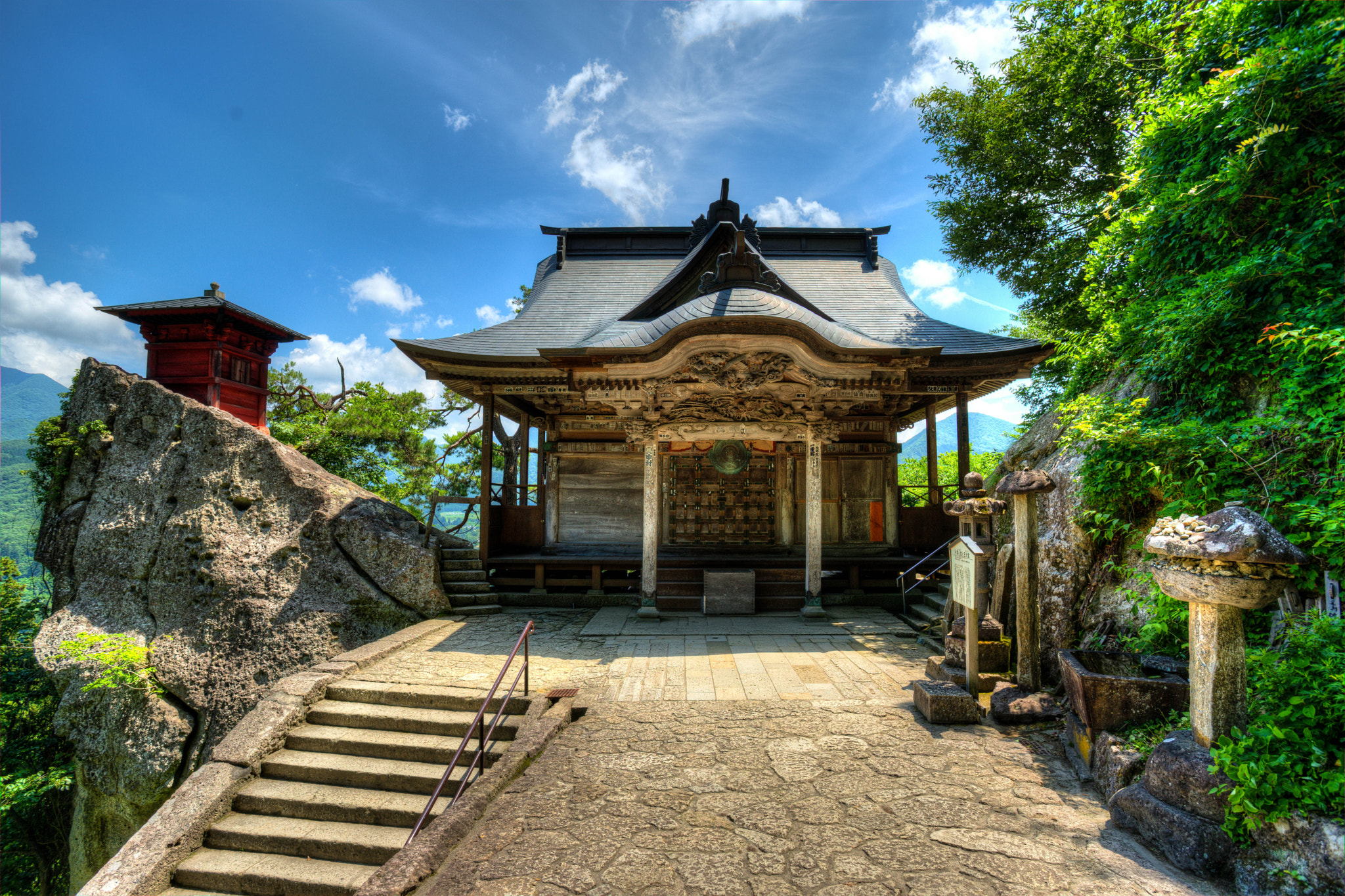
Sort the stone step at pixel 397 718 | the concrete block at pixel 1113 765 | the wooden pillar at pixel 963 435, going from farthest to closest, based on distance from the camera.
A: the wooden pillar at pixel 963 435 < the stone step at pixel 397 718 < the concrete block at pixel 1113 765

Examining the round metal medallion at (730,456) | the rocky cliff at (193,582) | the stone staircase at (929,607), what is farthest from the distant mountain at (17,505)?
the stone staircase at (929,607)

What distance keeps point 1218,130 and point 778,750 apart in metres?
6.65

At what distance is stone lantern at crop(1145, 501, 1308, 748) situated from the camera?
2691 mm

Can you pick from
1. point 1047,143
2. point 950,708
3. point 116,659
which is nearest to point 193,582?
point 116,659

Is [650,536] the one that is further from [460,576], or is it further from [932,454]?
[932,454]

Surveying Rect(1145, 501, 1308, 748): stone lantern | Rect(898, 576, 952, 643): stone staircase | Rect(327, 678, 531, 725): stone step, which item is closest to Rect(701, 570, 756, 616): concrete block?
Rect(898, 576, 952, 643): stone staircase

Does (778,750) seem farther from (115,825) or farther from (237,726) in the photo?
(115,825)

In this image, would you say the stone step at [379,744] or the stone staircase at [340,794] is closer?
the stone staircase at [340,794]

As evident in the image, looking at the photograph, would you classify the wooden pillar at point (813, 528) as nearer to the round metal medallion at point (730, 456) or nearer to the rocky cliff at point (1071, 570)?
the round metal medallion at point (730, 456)

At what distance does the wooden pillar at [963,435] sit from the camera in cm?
965

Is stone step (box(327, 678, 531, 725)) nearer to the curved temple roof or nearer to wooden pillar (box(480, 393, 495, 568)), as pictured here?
wooden pillar (box(480, 393, 495, 568))

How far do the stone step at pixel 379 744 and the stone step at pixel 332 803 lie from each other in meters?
0.30

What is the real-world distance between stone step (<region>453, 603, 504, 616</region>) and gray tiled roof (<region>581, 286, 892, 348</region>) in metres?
4.92

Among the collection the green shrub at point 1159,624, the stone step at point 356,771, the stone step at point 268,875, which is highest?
the green shrub at point 1159,624
